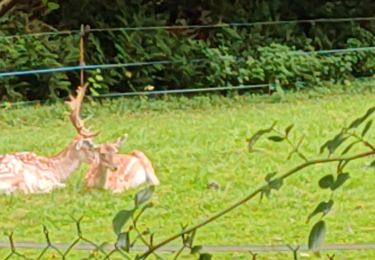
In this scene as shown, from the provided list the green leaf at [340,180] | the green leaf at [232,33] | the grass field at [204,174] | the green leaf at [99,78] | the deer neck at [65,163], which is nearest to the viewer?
the green leaf at [340,180]

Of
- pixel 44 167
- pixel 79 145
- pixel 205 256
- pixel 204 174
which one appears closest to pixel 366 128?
pixel 205 256

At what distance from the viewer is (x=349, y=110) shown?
11234 mm

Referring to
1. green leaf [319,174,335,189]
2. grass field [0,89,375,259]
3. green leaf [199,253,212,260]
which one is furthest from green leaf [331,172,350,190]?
grass field [0,89,375,259]

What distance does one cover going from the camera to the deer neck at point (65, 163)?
737cm

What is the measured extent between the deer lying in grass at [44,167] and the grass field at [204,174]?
0.10 m

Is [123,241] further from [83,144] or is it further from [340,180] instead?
[83,144]

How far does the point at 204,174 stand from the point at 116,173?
0.81 metres

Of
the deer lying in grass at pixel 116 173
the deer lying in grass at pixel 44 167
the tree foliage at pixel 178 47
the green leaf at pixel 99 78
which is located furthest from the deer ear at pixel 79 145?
the green leaf at pixel 99 78

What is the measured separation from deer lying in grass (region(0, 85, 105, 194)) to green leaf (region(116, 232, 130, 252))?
6.14 metres

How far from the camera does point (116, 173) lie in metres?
7.19

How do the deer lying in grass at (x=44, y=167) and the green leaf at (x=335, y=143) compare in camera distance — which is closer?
the green leaf at (x=335, y=143)

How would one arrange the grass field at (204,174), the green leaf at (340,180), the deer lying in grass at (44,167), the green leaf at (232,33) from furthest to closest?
the green leaf at (232,33) < the deer lying in grass at (44,167) < the grass field at (204,174) < the green leaf at (340,180)

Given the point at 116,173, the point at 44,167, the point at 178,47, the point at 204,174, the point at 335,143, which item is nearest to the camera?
the point at 335,143

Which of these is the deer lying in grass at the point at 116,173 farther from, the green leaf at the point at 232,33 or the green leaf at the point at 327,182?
the green leaf at the point at 232,33
